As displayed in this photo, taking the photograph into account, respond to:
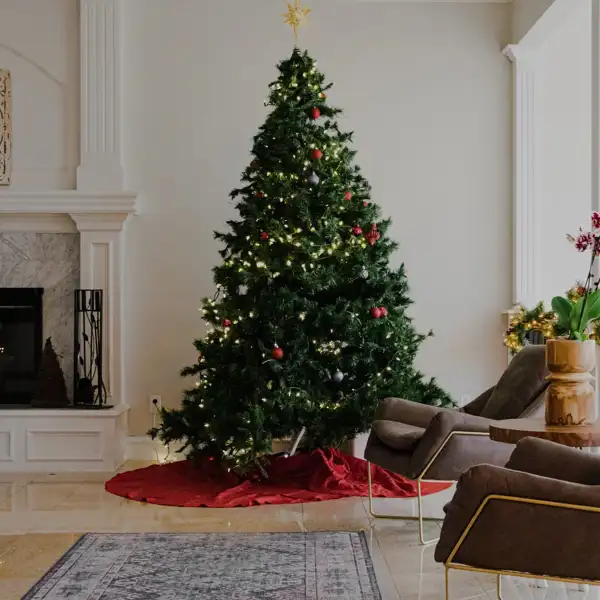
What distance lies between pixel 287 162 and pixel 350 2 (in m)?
1.87

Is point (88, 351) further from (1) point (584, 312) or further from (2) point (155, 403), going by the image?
(1) point (584, 312)

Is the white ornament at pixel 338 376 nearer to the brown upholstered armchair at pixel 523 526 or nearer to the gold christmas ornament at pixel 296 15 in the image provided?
the gold christmas ornament at pixel 296 15

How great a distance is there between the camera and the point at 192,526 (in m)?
5.04

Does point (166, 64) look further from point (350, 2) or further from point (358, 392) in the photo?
point (358, 392)

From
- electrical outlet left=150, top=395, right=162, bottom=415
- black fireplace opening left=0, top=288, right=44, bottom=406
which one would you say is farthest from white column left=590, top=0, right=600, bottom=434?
black fireplace opening left=0, top=288, right=44, bottom=406

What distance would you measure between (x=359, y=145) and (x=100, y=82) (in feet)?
6.51

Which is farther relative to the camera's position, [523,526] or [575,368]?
[575,368]

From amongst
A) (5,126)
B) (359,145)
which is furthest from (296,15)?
(5,126)

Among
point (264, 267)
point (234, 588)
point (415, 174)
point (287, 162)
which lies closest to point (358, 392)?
point (264, 267)

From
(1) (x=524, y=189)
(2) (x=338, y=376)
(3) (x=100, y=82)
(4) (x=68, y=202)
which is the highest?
(3) (x=100, y=82)

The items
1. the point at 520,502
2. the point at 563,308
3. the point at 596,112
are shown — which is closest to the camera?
the point at 520,502

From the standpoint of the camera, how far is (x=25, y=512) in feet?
17.8

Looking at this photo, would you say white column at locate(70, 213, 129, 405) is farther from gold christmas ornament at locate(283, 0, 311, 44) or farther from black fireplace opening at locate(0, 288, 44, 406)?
gold christmas ornament at locate(283, 0, 311, 44)

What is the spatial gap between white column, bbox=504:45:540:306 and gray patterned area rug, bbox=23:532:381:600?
3.15 m
